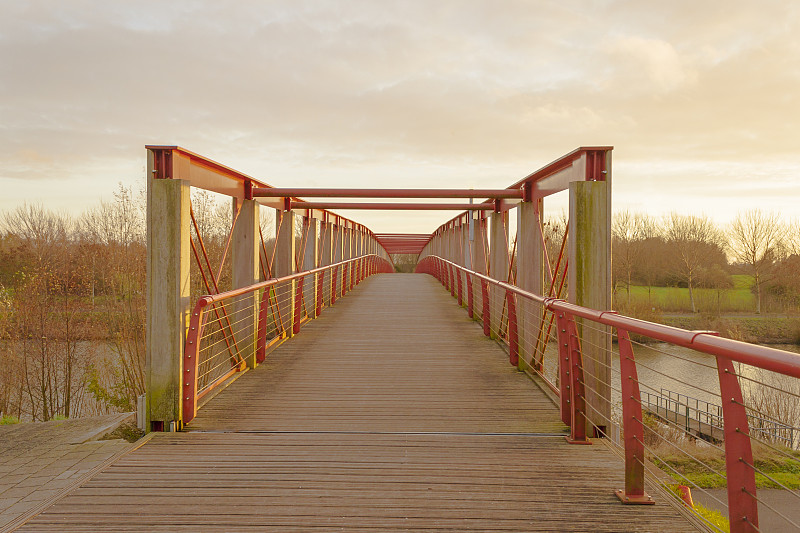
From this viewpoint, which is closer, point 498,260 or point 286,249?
point 498,260

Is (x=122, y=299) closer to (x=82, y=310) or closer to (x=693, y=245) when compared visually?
(x=82, y=310)

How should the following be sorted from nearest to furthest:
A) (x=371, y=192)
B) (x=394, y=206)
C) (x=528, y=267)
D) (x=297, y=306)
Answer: (x=528, y=267), (x=371, y=192), (x=297, y=306), (x=394, y=206)

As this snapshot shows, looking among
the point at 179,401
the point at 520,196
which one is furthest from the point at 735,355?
the point at 520,196

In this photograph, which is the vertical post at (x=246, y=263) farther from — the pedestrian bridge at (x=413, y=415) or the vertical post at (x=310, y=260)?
the vertical post at (x=310, y=260)

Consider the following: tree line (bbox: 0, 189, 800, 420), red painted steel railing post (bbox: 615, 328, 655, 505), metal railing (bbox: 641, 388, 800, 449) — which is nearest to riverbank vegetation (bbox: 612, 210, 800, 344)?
metal railing (bbox: 641, 388, 800, 449)

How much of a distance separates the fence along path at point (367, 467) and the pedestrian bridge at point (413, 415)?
0.02 metres

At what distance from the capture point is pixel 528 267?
5844 millimetres

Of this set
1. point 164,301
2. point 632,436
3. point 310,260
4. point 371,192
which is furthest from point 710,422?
point 164,301

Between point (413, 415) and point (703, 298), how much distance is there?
1632 inches

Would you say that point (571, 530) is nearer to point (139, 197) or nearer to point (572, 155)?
point (572, 155)

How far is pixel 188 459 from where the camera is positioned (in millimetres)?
3428

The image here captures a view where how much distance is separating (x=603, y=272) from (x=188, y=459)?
9.76ft

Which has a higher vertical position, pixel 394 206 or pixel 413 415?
pixel 394 206

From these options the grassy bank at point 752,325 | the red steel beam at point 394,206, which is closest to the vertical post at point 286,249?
the red steel beam at point 394,206
